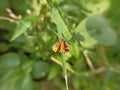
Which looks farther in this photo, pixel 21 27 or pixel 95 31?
pixel 95 31

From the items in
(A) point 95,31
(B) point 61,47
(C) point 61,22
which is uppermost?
(A) point 95,31

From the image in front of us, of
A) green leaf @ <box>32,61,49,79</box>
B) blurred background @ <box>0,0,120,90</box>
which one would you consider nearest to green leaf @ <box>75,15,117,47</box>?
blurred background @ <box>0,0,120,90</box>

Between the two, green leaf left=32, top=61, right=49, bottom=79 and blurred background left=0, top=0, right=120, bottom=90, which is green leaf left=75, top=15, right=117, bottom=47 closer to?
blurred background left=0, top=0, right=120, bottom=90

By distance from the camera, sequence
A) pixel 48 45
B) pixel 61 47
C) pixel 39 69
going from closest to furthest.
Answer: pixel 61 47
pixel 48 45
pixel 39 69

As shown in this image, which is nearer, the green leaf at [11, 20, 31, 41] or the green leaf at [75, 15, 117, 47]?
the green leaf at [11, 20, 31, 41]

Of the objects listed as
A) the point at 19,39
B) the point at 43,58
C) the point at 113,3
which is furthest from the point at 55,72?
the point at 113,3

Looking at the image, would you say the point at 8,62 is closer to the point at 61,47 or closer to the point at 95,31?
the point at 95,31

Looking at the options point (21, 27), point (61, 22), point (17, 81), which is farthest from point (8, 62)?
point (61, 22)
